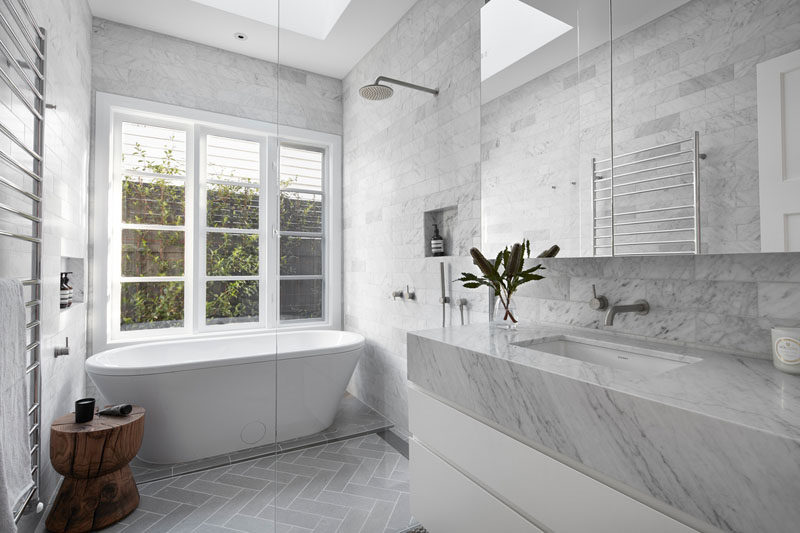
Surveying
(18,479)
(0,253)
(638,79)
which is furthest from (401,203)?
(18,479)

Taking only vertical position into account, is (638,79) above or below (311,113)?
below

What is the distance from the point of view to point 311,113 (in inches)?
98.0

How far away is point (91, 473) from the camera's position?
189 centimetres

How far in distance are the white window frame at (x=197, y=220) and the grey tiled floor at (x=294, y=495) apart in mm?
835

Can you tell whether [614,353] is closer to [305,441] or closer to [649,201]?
[649,201]

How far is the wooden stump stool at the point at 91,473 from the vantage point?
6.07 ft

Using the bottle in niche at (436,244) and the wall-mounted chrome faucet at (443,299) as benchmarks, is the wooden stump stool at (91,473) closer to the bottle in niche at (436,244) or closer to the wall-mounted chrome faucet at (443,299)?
Result: the wall-mounted chrome faucet at (443,299)

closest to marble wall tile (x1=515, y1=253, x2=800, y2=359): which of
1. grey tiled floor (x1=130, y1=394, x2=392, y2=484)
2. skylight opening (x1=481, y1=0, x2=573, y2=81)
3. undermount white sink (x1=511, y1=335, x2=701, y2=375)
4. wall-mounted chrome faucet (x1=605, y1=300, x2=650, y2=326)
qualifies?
wall-mounted chrome faucet (x1=605, y1=300, x2=650, y2=326)

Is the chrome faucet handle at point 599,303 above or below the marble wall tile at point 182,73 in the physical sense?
below

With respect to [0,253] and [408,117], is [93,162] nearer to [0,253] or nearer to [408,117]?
[0,253]

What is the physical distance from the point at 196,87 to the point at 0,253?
97.4 inches

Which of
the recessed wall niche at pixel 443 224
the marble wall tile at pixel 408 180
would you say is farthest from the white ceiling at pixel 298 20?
the recessed wall niche at pixel 443 224

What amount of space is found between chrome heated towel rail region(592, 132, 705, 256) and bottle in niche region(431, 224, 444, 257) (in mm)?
950

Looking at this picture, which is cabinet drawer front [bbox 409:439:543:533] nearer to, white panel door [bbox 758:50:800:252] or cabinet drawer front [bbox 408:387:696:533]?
cabinet drawer front [bbox 408:387:696:533]
